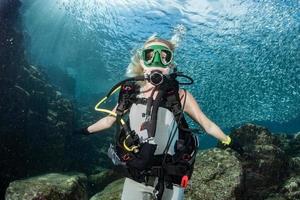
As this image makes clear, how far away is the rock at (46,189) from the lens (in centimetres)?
790

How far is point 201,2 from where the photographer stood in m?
19.4

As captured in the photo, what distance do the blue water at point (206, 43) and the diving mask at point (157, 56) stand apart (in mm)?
16194

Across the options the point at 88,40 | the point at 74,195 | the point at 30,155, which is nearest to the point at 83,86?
the point at 88,40

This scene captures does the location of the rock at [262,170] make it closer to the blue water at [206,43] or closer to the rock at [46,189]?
the rock at [46,189]

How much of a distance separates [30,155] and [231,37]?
16.7 m

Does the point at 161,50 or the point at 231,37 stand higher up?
the point at 231,37

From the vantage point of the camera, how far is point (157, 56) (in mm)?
4316

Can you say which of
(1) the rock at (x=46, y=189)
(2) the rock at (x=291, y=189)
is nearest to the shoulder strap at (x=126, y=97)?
(1) the rock at (x=46, y=189)

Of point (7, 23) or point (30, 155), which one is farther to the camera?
point (7, 23)

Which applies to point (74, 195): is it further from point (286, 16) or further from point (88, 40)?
point (88, 40)

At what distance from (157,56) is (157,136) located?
1.10 m

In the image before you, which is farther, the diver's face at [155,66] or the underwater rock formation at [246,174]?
the underwater rock formation at [246,174]

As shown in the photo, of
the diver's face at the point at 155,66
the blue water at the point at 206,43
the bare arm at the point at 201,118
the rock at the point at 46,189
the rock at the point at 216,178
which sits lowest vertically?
the rock at the point at 46,189

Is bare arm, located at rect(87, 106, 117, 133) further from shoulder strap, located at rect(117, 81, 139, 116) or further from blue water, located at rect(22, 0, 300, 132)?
blue water, located at rect(22, 0, 300, 132)
